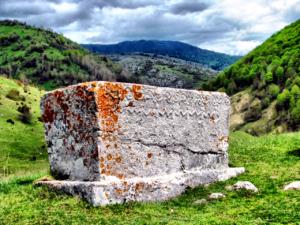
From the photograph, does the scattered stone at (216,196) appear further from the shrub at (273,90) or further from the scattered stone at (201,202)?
the shrub at (273,90)

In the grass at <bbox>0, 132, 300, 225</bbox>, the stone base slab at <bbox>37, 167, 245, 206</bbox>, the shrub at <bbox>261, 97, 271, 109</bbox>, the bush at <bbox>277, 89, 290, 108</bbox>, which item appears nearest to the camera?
the grass at <bbox>0, 132, 300, 225</bbox>

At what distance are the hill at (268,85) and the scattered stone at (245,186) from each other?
7224cm

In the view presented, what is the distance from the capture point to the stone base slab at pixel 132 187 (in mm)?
9391

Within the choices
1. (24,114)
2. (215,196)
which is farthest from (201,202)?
(24,114)

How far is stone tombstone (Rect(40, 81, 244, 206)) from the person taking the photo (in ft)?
32.1

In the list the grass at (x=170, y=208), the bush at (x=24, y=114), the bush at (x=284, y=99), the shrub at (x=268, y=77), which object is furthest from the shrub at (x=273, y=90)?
the grass at (x=170, y=208)

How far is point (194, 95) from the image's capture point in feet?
38.1

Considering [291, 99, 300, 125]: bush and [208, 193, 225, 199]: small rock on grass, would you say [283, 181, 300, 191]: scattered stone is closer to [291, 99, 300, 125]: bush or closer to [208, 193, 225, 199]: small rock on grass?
[208, 193, 225, 199]: small rock on grass

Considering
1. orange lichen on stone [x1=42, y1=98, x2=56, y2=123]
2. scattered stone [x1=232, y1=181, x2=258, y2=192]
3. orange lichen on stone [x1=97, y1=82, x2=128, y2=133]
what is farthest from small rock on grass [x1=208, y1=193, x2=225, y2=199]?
orange lichen on stone [x1=42, y1=98, x2=56, y2=123]

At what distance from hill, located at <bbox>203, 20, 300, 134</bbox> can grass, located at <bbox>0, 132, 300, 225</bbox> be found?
72.8 m

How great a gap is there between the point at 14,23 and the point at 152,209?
201881 mm

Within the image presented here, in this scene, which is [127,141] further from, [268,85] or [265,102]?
[268,85]

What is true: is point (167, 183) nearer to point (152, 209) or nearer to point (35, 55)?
point (152, 209)

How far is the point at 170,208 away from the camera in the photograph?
9.61 meters
